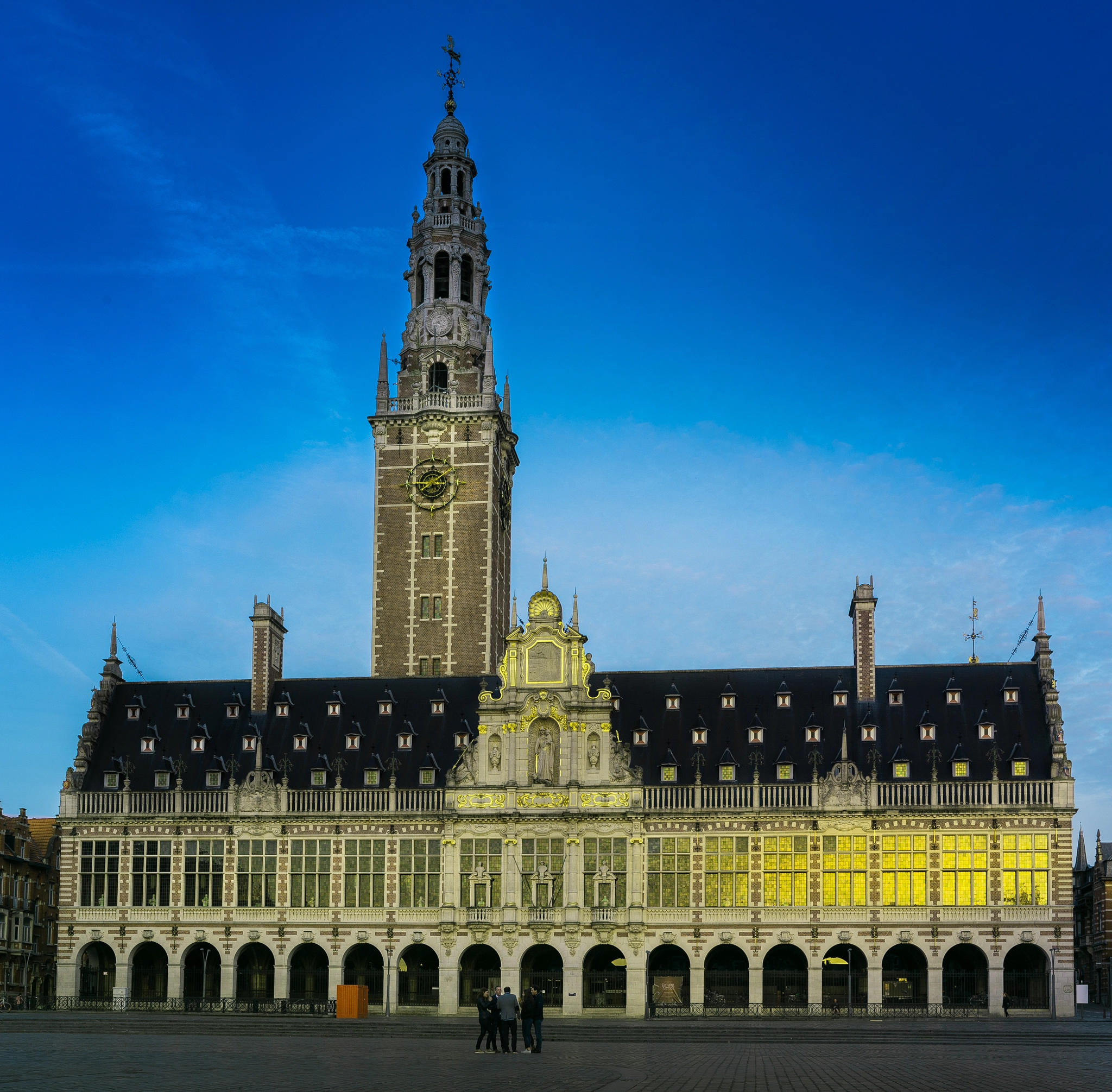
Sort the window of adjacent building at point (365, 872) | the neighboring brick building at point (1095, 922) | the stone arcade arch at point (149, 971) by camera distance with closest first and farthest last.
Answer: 1. the window of adjacent building at point (365, 872)
2. the stone arcade arch at point (149, 971)
3. the neighboring brick building at point (1095, 922)

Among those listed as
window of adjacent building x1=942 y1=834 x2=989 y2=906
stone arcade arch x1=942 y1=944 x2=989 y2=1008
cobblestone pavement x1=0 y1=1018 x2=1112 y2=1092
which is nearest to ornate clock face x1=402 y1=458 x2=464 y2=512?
window of adjacent building x1=942 y1=834 x2=989 y2=906

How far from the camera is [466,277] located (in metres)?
106

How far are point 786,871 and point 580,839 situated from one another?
10134 millimetres

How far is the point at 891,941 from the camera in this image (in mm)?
75375

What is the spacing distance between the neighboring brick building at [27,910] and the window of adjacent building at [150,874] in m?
8.65

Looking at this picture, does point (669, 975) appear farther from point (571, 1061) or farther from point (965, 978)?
point (571, 1061)

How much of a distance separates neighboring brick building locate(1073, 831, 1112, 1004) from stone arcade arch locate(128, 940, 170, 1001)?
190 ft

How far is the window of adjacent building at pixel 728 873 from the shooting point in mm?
77000

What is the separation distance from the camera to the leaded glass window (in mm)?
82562

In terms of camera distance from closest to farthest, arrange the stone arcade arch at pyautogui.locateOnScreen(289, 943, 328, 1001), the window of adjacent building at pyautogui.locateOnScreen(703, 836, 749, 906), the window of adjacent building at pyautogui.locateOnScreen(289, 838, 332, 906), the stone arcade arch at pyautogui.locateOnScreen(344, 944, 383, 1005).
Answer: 1. the window of adjacent building at pyautogui.locateOnScreen(703, 836, 749, 906)
2. the stone arcade arch at pyautogui.locateOnScreen(344, 944, 383, 1005)
3. the stone arcade arch at pyautogui.locateOnScreen(289, 943, 328, 1001)
4. the window of adjacent building at pyautogui.locateOnScreen(289, 838, 332, 906)

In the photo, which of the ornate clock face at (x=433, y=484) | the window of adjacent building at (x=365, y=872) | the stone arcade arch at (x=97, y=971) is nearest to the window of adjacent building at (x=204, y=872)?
the stone arcade arch at (x=97, y=971)

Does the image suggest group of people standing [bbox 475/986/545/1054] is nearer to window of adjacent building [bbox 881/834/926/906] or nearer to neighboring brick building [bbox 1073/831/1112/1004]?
window of adjacent building [bbox 881/834/926/906]

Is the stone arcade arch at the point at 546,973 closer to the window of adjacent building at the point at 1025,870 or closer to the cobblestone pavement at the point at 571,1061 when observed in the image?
the cobblestone pavement at the point at 571,1061

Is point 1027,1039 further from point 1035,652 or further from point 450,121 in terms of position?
point 450,121
